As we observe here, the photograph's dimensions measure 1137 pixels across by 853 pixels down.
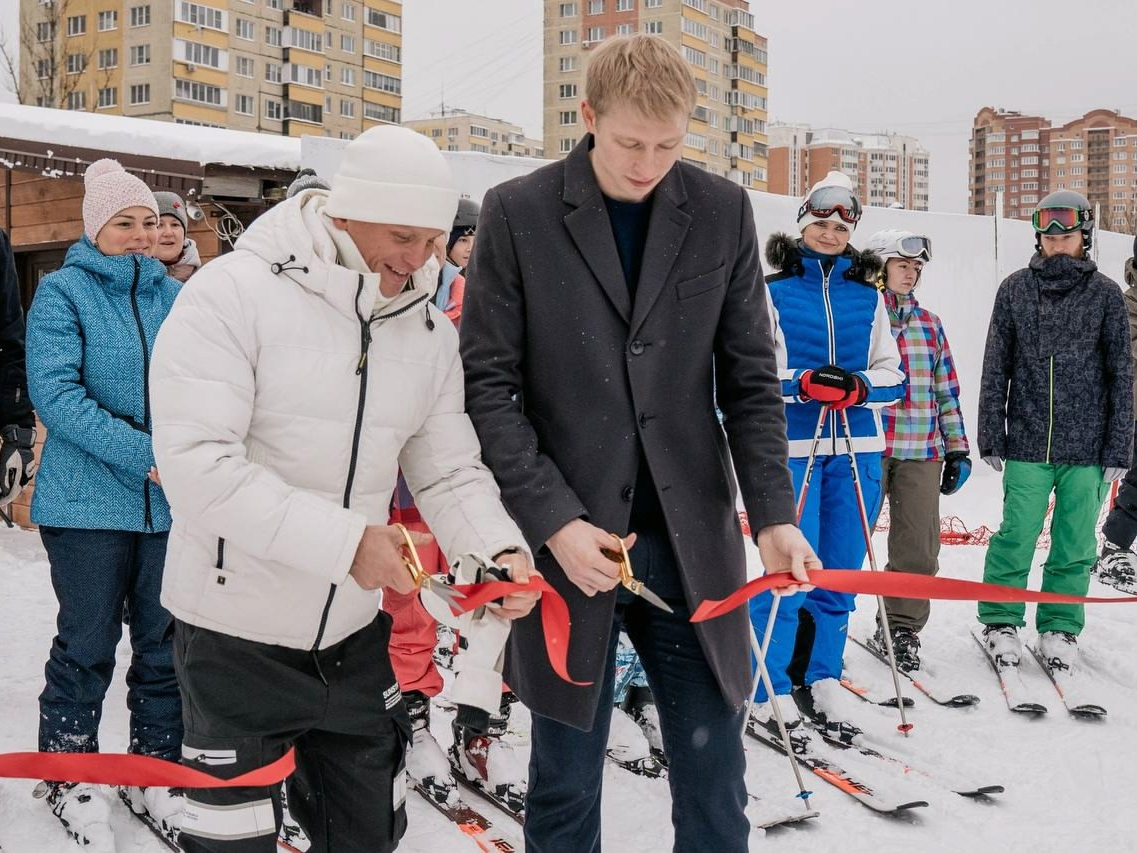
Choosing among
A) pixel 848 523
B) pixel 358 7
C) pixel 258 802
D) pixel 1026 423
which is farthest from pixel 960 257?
pixel 358 7

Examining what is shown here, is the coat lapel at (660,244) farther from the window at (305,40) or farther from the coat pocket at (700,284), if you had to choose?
the window at (305,40)

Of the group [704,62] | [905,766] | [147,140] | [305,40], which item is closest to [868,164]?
[704,62]

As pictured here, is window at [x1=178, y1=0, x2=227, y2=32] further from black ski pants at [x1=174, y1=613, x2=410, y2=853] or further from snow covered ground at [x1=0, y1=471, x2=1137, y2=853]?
black ski pants at [x1=174, y1=613, x2=410, y2=853]

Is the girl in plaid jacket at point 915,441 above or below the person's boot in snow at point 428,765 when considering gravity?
above

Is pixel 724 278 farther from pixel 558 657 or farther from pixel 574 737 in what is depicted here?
pixel 574 737

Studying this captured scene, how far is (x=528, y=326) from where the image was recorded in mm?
2260

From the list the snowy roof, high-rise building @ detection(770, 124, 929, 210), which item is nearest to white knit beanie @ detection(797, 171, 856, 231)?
the snowy roof

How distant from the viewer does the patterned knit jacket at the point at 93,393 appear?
3.38m

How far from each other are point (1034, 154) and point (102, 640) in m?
107

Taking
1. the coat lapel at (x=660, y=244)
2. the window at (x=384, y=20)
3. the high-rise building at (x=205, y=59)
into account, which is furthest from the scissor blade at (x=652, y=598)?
the window at (x=384, y=20)

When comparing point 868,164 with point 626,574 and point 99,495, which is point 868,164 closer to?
point 99,495

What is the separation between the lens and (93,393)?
3.47m

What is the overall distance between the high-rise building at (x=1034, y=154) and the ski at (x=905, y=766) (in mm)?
86506

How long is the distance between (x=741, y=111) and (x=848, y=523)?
76.2 metres
